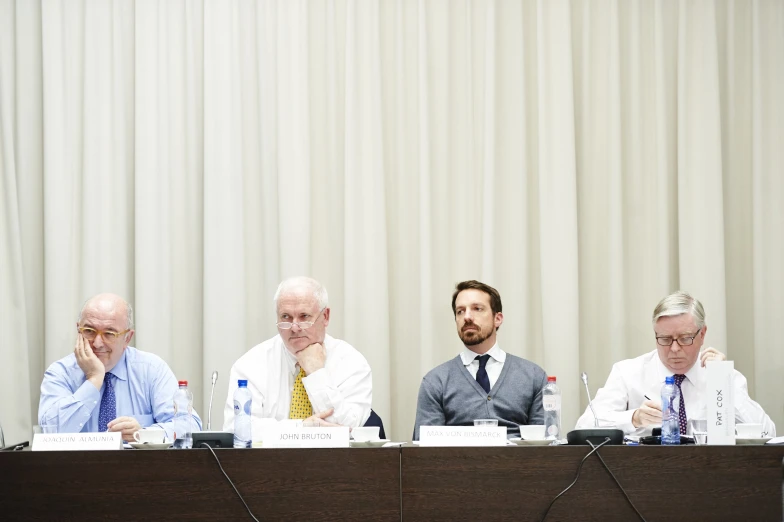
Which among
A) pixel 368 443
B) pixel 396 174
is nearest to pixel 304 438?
pixel 368 443

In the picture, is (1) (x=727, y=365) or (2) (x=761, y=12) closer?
(1) (x=727, y=365)

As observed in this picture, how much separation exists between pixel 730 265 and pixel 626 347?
0.71 metres

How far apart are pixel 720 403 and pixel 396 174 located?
6.81 ft

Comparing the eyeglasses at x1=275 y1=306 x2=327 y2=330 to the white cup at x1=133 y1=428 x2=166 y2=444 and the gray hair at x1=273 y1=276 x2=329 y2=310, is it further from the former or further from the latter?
the white cup at x1=133 y1=428 x2=166 y2=444

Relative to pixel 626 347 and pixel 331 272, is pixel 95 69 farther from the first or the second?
pixel 626 347

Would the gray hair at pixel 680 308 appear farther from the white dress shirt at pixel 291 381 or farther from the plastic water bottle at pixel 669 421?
the white dress shirt at pixel 291 381

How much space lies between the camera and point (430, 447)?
2346 mm

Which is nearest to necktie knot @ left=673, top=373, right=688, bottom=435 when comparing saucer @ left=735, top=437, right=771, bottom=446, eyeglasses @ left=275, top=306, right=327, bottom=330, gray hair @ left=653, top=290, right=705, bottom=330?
gray hair @ left=653, top=290, right=705, bottom=330

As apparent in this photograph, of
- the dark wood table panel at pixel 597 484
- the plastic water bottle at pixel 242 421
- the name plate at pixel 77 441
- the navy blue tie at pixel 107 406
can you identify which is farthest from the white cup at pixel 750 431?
the navy blue tie at pixel 107 406

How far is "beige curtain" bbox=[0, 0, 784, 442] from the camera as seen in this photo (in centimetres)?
397

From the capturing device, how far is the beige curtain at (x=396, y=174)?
156 inches

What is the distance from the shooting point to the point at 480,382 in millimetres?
3461

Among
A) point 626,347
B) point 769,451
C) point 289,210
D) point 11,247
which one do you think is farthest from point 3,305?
point 769,451

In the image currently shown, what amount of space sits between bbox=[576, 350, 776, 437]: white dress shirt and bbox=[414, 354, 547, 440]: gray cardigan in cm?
26
